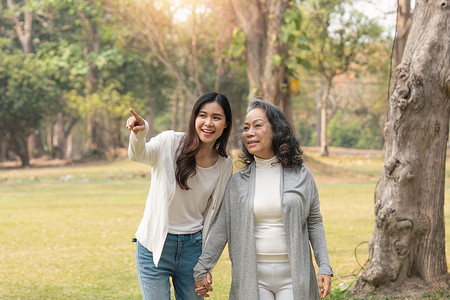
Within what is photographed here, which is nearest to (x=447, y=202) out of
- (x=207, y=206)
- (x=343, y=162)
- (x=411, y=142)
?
(x=411, y=142)

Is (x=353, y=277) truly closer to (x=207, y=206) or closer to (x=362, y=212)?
(x=207, y=206)

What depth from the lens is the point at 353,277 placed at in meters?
5.69

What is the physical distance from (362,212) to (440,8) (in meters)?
6.00

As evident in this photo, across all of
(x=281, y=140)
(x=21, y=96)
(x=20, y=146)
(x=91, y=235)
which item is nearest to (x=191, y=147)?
(x=281, y=140)

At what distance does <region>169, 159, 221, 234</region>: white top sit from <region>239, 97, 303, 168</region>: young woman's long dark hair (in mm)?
237

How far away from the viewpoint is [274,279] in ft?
9.25

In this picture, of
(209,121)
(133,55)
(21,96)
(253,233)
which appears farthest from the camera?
(133,55)

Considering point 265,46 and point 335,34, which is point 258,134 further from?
point 335,34

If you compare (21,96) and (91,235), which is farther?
(21,96)

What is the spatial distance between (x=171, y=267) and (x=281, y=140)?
893 millimetres

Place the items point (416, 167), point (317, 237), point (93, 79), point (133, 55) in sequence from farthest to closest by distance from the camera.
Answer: point (93, 79), point (133, 55), point (416, 167), point (317, 237)

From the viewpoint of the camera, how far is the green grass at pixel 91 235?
5.77 metres

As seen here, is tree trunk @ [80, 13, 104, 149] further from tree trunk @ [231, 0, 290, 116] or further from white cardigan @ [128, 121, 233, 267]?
white cardigan @ [128, 121, 233, 267]

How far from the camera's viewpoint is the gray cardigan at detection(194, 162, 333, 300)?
278cm
